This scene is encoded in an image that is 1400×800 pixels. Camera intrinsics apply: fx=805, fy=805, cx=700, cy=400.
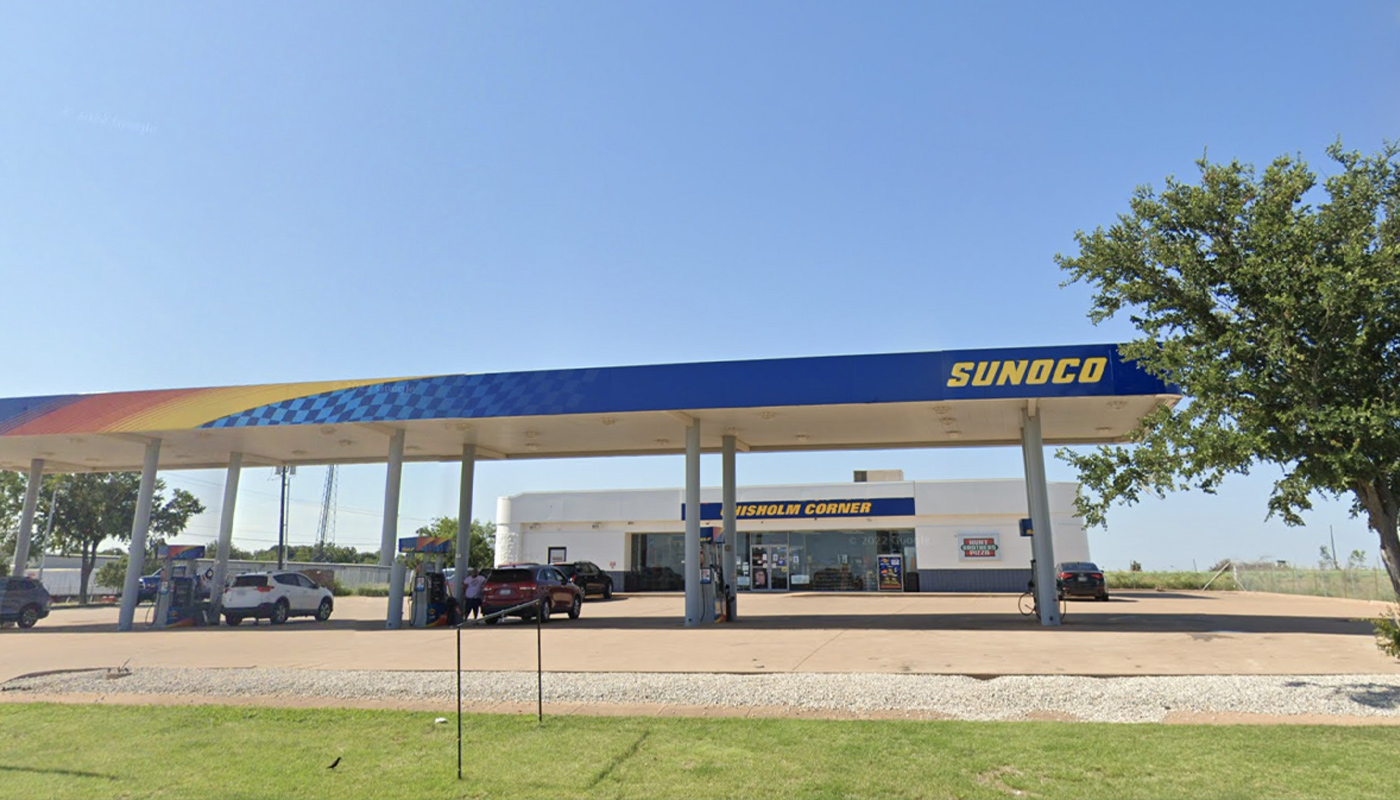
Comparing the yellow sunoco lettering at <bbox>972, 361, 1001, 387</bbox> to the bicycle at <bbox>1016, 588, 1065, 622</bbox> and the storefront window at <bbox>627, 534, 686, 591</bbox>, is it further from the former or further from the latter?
the storefront window at <bbox>627, 534, 686, 591</bbox>

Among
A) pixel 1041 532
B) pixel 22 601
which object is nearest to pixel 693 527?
pixel 1041 532

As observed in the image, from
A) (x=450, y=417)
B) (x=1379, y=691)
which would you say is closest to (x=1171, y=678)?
(x=1379, y=691)

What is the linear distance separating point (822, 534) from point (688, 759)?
31.8 m

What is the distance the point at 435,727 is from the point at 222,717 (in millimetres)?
2511

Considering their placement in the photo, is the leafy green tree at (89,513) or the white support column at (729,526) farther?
the leafy green tree at (89,513)

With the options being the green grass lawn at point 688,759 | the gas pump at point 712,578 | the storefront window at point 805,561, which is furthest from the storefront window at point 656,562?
the green grass lawn at point 688,759

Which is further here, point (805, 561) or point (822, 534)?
point (805, 561)

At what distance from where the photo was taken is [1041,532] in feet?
57.2

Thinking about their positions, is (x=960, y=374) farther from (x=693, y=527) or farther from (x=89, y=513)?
(x=89, y=513)

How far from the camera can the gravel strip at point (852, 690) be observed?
8031mm

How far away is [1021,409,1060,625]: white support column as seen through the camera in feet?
56.1

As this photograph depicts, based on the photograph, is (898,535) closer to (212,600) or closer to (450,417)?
(450,417)

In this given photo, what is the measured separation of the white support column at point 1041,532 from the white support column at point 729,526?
7.11 m

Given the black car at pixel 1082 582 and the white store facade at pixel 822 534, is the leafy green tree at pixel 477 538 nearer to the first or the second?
the white store facade at pixel 822 534
